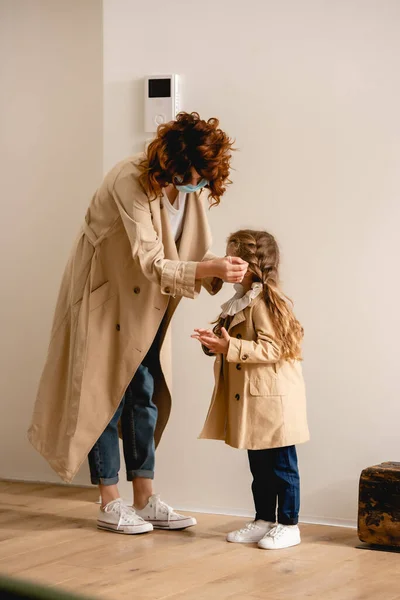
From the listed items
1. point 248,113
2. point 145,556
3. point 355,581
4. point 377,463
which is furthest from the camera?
point 248,113

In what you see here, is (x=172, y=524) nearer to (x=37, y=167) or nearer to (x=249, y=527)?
(x=249, y=527)

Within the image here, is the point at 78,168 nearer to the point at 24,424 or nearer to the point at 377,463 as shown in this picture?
the point at 24,424

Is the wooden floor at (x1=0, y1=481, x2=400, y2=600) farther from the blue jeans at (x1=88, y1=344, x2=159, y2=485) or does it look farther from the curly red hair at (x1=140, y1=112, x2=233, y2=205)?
the curly red hair at (x1=140, y1=112, x2=233, y2=205)

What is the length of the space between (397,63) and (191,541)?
1.57 m

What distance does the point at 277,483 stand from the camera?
7.72ft

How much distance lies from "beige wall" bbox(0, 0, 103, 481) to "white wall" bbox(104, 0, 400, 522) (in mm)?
574

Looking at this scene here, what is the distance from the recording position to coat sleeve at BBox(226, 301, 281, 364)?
7.48 ft

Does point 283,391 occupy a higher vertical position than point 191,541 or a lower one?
higher

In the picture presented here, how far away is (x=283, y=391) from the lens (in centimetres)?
235

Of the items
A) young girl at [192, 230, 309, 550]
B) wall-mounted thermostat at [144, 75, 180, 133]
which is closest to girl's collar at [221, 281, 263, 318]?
young girl at [192, 230, 309, 550]

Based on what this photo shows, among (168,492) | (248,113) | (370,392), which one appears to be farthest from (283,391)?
(248,113)

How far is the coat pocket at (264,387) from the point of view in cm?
234

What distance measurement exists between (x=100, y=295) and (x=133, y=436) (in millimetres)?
455

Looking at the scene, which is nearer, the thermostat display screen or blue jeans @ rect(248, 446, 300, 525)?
blue jeans @ rect(248, 446, 300, 525)
